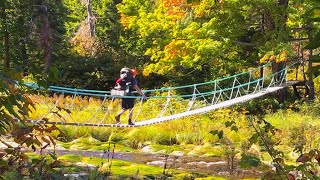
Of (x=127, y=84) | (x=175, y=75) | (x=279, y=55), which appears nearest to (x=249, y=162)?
(x=127, y=84)

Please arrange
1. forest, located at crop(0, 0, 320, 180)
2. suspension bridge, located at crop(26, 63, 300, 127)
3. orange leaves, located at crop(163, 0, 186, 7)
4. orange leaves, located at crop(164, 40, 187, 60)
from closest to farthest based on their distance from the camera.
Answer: forest, located at crop(0, 0, 320, 180) < suspension bridge, located at crop(26, 63, 300, 127) < orange leaves, located at crop(163, 0, 186, 7) < orange leaves, located at crop(164, 40, 187, 60)

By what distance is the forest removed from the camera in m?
2.17

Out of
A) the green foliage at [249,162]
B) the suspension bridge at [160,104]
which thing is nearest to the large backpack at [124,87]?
the suspension bridge at [160,104]

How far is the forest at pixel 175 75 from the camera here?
2.17 meters

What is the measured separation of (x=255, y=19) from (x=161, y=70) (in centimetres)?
317

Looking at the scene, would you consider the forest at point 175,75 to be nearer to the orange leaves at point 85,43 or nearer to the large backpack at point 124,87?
the orange leaves at point 85,43

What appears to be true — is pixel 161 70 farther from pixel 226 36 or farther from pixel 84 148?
pixel 84 148

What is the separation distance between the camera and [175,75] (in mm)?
16828

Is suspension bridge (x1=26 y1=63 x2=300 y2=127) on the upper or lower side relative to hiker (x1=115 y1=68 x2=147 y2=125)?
lower

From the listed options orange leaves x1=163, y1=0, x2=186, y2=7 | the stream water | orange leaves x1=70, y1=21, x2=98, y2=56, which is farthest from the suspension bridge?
orange leaves x1=70, y1=21, x2=98, y2=56

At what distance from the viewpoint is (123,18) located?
724 inches

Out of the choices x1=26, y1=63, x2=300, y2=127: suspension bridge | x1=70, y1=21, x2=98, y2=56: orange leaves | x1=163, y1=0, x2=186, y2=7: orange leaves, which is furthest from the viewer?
x1=70, y1=21, x2=98, y2=56: orange leaves

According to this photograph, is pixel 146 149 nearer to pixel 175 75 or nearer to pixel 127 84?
pixel 127 84

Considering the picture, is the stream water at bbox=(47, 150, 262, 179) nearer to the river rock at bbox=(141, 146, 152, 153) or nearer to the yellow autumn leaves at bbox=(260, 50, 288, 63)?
the river rock at bbox=(141, 146, 152, 153)
